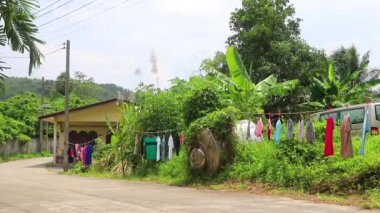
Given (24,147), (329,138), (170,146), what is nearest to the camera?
(329,138)

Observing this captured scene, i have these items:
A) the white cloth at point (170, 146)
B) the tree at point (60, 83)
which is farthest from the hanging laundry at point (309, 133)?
the tree at point (60, 83)

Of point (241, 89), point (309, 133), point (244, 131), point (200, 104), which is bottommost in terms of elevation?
point (309, 133)

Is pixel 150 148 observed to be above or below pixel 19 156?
above

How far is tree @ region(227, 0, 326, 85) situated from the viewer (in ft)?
92.2

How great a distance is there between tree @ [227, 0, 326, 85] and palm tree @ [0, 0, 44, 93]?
66.7 ft

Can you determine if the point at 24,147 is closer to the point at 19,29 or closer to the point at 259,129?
the point at 259,129

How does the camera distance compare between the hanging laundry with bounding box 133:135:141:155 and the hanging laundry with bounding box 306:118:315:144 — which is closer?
the hanging laundry with bounding box 306:118:315:144

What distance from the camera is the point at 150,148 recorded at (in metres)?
20.8

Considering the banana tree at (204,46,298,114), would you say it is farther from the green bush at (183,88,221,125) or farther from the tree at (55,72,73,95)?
the tree at (55,72,73,95)

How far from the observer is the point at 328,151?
42.3 feet

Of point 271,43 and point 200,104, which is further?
point 271,43

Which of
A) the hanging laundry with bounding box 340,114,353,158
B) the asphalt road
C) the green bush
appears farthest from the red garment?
the green bush

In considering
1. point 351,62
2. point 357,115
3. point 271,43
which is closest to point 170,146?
point 357,115

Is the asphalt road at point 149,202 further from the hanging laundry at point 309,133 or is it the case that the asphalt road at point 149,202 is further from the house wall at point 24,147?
the house wall at point 24,147
